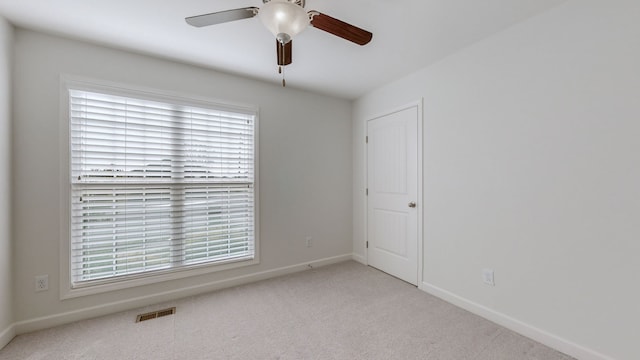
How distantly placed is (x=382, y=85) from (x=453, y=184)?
1.59m

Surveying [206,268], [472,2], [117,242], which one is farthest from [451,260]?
[117,242]

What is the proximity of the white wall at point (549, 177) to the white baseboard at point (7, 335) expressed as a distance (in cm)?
362

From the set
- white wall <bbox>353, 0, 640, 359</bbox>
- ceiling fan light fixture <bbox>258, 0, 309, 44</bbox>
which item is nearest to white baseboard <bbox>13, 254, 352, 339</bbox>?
white wall <bbox>353, 0, 640, 359</bbox>

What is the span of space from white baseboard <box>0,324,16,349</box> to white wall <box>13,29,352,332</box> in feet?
0.16

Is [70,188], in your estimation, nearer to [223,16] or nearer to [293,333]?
[223,16]

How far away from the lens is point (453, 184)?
250 cm

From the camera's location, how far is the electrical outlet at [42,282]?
2.10 metres

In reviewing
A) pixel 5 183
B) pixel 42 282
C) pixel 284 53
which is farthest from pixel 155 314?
pixel 284 53

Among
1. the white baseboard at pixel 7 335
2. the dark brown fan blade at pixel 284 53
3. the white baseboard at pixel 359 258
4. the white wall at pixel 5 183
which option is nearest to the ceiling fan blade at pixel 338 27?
the dark brown fan blade at pixel 284 53

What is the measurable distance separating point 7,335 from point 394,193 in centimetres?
368

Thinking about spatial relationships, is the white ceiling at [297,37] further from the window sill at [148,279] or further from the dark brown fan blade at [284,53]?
the window sill at [148,279]

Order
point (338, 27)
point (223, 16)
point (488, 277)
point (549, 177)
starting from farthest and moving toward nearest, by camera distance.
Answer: point (488, 277) → point (549, 177) → point (338, 27) → point (223, 16)

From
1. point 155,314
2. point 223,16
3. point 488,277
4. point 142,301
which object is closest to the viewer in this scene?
point 223,16

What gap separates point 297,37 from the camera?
2.19m
